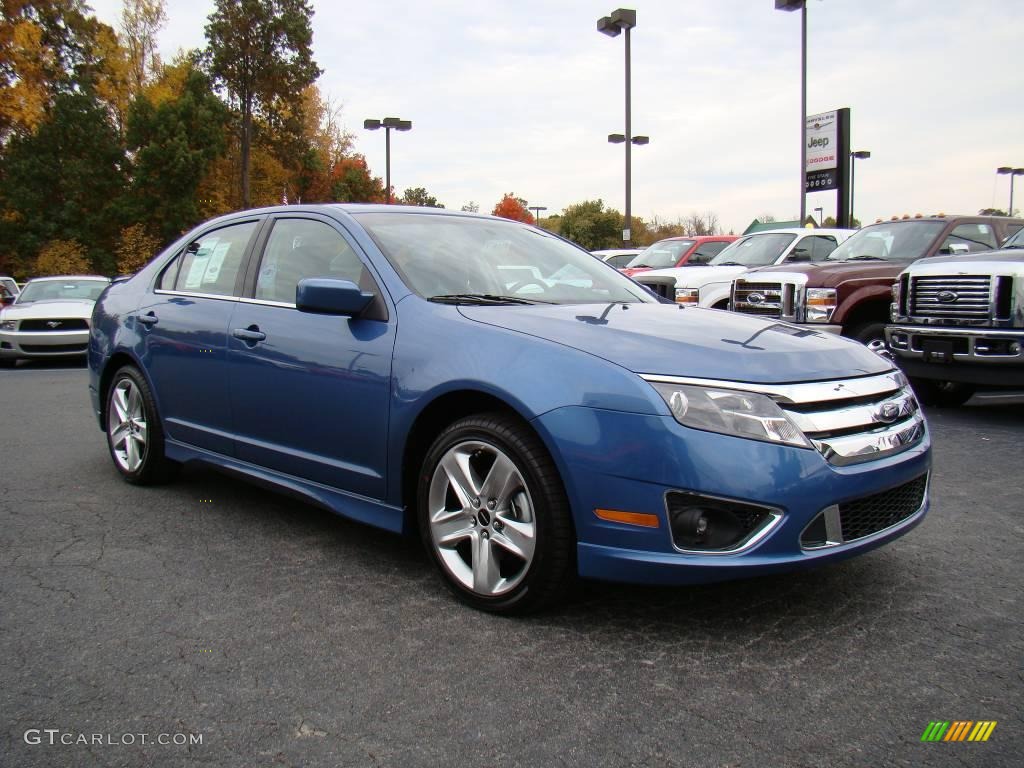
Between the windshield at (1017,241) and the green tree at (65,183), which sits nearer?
the windshield at (1017,241)

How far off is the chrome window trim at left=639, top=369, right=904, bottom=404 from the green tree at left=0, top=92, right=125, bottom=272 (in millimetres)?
43118

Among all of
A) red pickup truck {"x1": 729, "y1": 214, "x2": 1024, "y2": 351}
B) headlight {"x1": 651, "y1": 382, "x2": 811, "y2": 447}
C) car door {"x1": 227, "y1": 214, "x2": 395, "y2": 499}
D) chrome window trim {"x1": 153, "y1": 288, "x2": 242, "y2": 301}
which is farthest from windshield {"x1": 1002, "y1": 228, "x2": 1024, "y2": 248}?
chrome window trim {"x1": 153, "y1": 288, "x2": 242, "y2": 301}

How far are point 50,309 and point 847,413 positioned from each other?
533 inches

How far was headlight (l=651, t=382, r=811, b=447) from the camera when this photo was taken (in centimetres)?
274

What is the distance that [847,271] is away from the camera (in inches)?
347

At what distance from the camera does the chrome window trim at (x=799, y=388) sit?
9.18ft

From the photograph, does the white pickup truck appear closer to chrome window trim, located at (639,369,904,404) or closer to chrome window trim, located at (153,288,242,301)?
chrome window trim, located at (153,288,242,301)

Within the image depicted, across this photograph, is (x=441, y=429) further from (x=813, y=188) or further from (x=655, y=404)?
(x=813, y=188)

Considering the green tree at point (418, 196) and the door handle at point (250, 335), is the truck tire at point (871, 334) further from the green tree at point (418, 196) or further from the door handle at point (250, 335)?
the green tree at point (418, 196)

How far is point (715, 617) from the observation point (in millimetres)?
3125

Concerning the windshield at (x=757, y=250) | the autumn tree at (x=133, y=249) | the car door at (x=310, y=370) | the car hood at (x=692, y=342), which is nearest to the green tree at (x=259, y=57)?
the autumn tree at (x=133, y=249)

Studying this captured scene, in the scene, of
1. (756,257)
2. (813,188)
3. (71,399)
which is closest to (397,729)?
(71,399)

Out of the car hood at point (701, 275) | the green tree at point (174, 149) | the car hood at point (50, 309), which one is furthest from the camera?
the green tree at point (174, 149)
